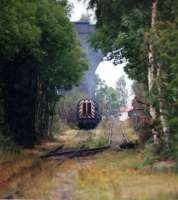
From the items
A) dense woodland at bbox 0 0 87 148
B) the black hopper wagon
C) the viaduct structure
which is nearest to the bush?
dense woodland at bbox 0 0 87 148

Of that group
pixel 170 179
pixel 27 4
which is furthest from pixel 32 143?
pixel 170 179

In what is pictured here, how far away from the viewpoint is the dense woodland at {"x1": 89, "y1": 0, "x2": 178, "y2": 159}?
55.7ft

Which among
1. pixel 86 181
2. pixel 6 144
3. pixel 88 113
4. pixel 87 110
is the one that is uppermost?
pixel 87 110

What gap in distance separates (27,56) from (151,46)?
1460 centimetres

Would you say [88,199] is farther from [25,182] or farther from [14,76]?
[14,76]

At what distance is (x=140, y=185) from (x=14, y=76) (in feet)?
68.8

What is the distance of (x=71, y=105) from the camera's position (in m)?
88.5

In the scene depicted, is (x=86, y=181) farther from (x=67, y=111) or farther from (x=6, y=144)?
(x=67, y=111)

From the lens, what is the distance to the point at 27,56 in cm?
3666

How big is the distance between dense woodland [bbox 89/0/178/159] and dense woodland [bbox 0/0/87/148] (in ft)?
11.8

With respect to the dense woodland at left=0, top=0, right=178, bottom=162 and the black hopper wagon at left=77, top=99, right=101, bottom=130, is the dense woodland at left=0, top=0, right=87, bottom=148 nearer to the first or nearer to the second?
the dense woodland at left=0, top=0, right=178, bottom=162

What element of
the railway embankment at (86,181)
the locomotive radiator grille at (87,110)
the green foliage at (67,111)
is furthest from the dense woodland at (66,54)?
the green foliage at (67,111)

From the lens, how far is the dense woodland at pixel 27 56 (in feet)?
97.7

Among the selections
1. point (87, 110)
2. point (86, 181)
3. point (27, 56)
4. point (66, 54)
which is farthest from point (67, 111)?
point (86, 181)
